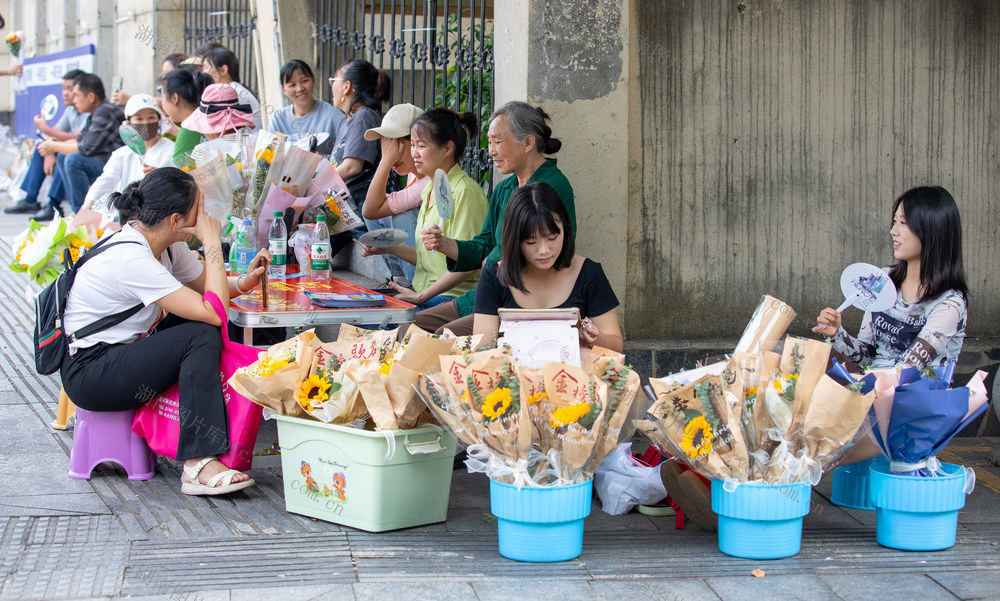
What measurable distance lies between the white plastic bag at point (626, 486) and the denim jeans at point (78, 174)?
793 centimetres

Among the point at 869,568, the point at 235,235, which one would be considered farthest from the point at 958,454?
the point at 235,235

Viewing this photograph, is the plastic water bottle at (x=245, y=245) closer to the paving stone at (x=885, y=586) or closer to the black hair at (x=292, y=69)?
the black hair at (x=292, y=69)

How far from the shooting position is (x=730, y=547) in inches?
133

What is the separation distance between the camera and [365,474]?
350 centimetres

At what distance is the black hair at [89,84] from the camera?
968 centimetres

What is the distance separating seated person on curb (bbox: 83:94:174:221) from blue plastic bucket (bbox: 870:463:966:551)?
4.71 metres

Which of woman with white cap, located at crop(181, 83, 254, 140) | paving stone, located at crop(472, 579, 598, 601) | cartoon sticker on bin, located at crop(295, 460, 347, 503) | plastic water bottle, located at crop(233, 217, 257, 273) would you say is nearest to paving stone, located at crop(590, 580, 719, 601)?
paving stone, located at crop(472, 579, 598, 601)

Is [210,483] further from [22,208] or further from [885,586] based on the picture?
[22,208]

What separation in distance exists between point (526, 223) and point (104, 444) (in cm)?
193

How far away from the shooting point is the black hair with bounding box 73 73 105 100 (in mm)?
9680

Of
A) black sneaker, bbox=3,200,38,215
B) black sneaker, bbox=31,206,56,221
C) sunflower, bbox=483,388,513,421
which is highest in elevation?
black sneaker, bbox=3,200,38,215

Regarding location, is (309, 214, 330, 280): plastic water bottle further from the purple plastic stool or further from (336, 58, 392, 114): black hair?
(336, 58, 392, 114): black hair

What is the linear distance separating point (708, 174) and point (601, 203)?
57 cm

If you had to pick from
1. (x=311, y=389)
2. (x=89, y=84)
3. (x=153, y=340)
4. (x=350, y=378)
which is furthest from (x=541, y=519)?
(x=89, y=84)
